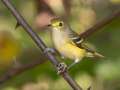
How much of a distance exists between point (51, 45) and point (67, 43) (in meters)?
0.30

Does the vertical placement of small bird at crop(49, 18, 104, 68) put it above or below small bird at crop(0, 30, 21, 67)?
below

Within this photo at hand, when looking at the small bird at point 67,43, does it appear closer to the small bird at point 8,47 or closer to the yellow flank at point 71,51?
the yellow flank at point 71,51

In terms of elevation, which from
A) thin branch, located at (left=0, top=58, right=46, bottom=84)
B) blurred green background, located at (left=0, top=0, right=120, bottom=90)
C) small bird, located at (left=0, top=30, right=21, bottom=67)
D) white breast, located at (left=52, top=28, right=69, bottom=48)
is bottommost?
blurred green background, located at (left=0, top=0, right=120, bottom=90)

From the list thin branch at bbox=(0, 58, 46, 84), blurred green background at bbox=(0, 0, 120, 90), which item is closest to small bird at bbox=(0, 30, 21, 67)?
blurred green background at bbox=(0, 0, 120, 90)

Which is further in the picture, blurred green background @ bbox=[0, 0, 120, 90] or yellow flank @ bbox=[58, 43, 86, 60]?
blurred green background @ bbox=[0, 0, 120, 90]

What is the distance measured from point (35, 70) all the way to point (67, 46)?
210mm

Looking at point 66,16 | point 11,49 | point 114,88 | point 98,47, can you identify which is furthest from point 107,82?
point 11,49

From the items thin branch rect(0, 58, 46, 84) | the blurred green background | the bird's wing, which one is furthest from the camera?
the blurred green background

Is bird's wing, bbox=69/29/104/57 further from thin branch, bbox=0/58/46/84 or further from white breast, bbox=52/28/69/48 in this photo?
thin branch, bbox=0/58/46/84

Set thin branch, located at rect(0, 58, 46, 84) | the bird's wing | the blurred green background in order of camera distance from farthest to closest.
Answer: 1. the blurred green background
2. the bird's wing
3. thin branch, located at rect(0, 58, 46, 84)

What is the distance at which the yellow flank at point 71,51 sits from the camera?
6.04ft

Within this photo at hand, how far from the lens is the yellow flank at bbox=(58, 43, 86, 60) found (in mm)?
1840

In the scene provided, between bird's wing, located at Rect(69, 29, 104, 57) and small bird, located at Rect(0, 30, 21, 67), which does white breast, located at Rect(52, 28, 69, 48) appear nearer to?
bird's wing, located at Rect(69, 29, 104, 57)

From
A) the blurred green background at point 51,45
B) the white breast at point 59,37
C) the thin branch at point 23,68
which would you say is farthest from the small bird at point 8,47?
the thin branch at point 23,68
